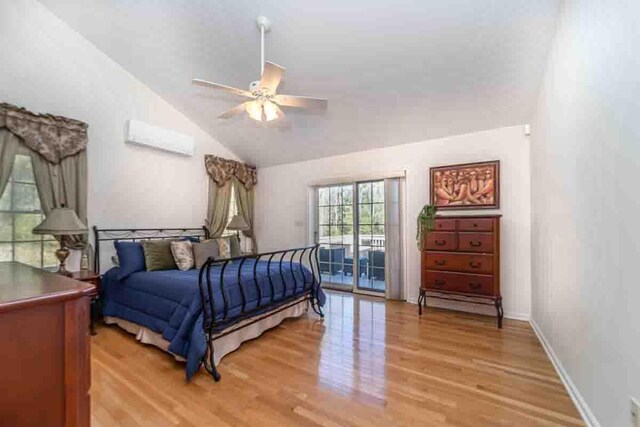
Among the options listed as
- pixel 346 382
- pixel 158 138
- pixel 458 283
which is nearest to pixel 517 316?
pixel 458 283

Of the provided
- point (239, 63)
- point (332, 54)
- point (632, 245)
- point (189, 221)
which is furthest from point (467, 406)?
point (189, 221)

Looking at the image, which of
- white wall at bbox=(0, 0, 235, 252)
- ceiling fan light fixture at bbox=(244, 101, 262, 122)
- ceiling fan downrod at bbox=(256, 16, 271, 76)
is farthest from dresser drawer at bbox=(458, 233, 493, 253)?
white wall at bbox=(0, 0, 235, 252)

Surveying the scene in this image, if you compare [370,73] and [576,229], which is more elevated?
[370,73]

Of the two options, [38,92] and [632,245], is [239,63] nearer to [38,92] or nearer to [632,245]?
[38,92]

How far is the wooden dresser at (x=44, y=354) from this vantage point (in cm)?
83

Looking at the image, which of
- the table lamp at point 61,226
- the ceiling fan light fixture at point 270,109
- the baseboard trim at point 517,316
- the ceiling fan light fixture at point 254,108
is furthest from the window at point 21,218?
the baseboard trim at point 517,316

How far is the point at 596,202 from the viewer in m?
1.69

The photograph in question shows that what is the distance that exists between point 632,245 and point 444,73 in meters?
2.30

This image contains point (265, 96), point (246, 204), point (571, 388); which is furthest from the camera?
point (246, 204)

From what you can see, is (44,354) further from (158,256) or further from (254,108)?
(158,256)

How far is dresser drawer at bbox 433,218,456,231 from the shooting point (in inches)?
141

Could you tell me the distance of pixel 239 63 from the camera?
3.33m

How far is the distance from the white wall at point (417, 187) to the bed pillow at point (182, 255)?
2200 mm

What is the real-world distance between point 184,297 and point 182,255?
1094 millimetres
